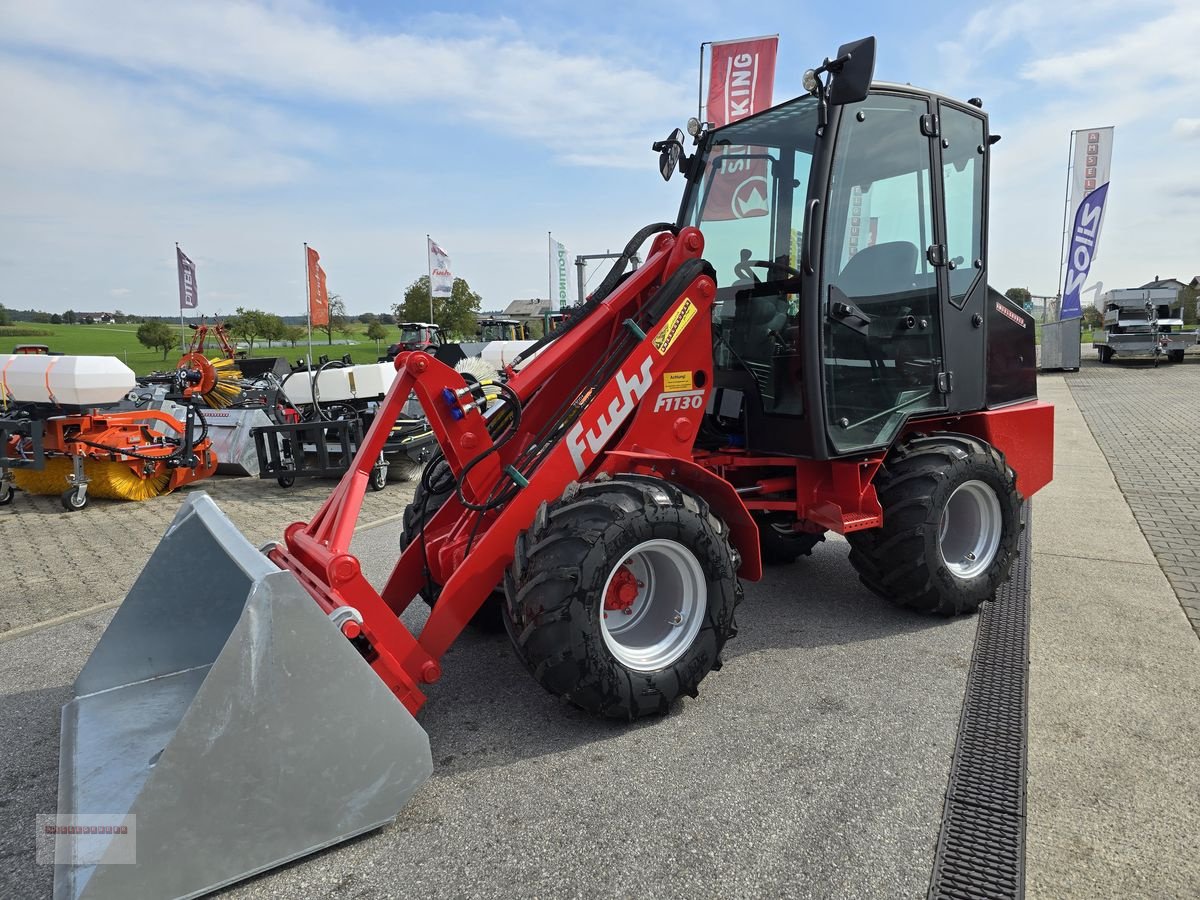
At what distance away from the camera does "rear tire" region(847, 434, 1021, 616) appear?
13.3ft

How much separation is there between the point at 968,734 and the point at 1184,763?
2.29 ft

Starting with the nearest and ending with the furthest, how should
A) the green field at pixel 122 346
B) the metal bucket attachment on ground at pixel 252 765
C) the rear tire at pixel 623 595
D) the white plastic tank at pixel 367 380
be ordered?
the metal bucket attachment on ground at pixel 252 765
the rear tire at pixel 623 595
the white plastic tank at pixel 367 380
the green field at pixel 122 346

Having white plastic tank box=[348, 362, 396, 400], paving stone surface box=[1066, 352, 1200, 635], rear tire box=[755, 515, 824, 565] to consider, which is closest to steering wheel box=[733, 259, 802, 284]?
rear tire box=[755, 515, 824, 565]

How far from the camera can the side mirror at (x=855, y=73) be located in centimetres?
324

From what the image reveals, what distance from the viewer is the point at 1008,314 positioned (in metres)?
4.68

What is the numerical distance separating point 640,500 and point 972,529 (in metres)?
2.44

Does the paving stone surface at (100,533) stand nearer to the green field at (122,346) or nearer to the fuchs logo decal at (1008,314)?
the fuchs logo decal at (1008,314)

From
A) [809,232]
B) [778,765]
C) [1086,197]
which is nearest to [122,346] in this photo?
[1086,197]

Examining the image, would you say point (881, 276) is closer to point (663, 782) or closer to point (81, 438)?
point (663, 782)

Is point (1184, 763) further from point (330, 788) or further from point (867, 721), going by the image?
point (330, 788)

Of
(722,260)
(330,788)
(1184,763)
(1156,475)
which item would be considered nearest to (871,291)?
(722,260)

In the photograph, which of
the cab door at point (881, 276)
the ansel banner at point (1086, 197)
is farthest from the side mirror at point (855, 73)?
the ansel banner at point (1086, 197)

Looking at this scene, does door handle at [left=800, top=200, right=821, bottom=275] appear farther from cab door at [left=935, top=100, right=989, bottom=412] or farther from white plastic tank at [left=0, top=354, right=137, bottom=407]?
white plastic tank at [left=0, top=354, right=137, bottom=407]

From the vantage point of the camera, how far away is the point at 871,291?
3.97 meters
